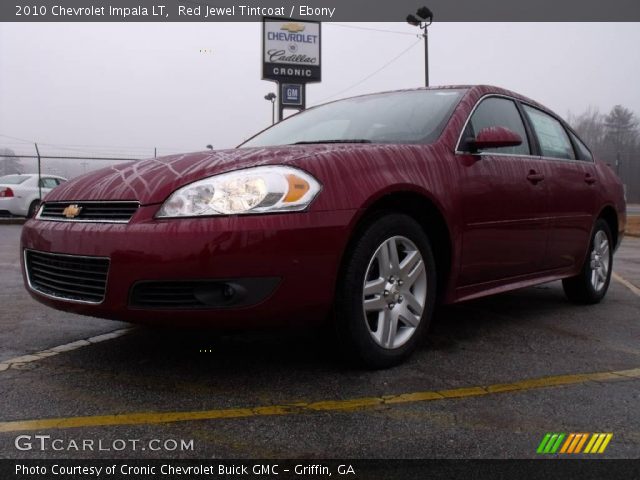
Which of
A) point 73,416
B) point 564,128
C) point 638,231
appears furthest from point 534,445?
point 638,231

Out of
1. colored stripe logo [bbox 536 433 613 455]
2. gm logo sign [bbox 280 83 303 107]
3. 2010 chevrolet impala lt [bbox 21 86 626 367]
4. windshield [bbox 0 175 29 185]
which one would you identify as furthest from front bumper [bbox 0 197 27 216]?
colored stripe logo [bbox 536 433 613 455]

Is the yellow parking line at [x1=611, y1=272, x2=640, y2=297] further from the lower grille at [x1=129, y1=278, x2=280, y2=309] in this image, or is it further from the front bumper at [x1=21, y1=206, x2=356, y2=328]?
the lower grille at [x1=129, y1=278, x2=280, y2=309]

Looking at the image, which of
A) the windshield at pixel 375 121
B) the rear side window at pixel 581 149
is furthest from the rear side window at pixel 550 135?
the windshield at pixel 375 121

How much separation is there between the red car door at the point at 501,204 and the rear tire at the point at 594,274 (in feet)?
2.99

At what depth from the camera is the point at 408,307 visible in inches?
117

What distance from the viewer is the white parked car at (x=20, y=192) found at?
48.8ft

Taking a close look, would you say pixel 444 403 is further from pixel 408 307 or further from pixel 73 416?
pixel 73 416

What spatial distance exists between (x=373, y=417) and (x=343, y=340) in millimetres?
486

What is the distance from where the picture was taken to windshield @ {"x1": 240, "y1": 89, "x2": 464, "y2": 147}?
3.34 metres

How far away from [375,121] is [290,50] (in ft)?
66.8

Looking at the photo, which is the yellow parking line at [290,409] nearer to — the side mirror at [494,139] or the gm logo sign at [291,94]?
the side mirror at [494,139]

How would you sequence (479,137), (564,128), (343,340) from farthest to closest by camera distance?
(564,128), (479,137), (343,340)

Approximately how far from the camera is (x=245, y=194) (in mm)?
2488

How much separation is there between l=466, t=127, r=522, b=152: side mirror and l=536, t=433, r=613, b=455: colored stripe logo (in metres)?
1.70
